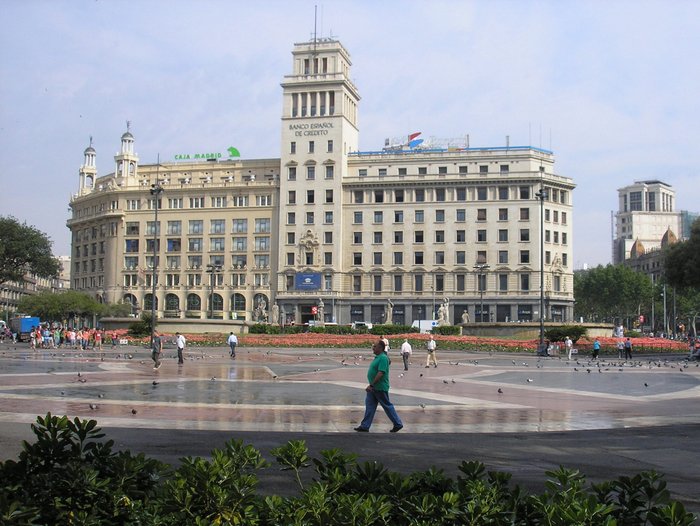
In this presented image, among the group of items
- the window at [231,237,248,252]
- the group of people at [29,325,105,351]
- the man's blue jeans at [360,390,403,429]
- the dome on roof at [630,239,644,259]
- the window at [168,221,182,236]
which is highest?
the dome on roof at [630,239,644,259]

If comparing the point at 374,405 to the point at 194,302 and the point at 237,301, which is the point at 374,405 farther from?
the point at 194,302

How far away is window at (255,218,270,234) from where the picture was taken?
10544 cm

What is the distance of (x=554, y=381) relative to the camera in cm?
2783

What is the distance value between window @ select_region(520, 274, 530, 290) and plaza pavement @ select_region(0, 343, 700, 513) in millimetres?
66501

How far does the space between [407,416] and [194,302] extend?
93545 millimetres

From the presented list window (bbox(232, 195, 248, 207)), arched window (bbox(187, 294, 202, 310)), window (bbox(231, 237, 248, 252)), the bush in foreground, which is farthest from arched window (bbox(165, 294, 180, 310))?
the bush in foreground

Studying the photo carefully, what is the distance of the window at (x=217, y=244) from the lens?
351 ft

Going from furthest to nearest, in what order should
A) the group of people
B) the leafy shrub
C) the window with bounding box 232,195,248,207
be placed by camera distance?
1. the window with bounding box 232,195,248,207
2. the leafy shrub
3. the group of people

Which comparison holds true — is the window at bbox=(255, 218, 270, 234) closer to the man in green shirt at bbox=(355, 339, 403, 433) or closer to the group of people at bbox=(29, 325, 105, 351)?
the group of people at bbox=(29, 325, 105, 351)

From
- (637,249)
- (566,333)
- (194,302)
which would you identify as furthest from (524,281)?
(637,249)

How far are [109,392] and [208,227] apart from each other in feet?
291

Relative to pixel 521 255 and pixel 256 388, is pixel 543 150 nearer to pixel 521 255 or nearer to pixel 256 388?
pixel 521 255

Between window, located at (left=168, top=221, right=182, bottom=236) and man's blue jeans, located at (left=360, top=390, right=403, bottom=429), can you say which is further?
window, located at (left=168, top=221, right=182, bottom=236)

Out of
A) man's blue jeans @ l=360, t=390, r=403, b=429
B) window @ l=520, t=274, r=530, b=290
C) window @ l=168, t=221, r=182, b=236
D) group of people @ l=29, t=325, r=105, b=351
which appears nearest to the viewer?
man's blue jeans @ l=360, t=390, r=403, b=429
